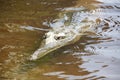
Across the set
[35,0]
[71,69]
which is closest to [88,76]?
[71,69]

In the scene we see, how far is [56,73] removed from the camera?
4.36 m

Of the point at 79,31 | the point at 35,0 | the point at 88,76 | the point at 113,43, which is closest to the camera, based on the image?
the point at 88,76

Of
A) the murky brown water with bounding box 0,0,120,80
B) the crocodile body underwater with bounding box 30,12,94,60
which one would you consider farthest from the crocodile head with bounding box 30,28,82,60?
the murky brown water with bounding box 0,0,120,80

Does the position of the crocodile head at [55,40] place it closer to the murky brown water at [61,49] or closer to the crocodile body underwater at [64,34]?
the crocodile body underwater at [64,34]

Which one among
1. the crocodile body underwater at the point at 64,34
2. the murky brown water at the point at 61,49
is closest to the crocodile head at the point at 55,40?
the crocodile body underwater at the point at 64,34

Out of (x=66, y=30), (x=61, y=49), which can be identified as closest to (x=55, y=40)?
(x=61, y=49)

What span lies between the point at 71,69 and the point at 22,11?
8.67ft

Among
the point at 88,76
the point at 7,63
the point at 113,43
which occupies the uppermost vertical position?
the point at 113,43

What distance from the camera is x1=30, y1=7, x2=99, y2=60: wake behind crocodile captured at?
5096mm

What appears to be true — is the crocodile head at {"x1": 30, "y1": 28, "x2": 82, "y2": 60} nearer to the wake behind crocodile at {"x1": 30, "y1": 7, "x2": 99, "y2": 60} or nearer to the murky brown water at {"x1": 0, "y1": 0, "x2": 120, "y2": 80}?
the wake behind crocodile at {"x1": 30, "y1": 7, "x2": 99, "y2": 60}

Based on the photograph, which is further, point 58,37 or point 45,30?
point 45,30

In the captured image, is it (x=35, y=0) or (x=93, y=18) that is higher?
(x=35, y=0)

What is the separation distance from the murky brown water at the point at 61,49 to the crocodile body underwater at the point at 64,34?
0.09m

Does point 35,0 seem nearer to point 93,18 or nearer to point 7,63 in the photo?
point 93,18
